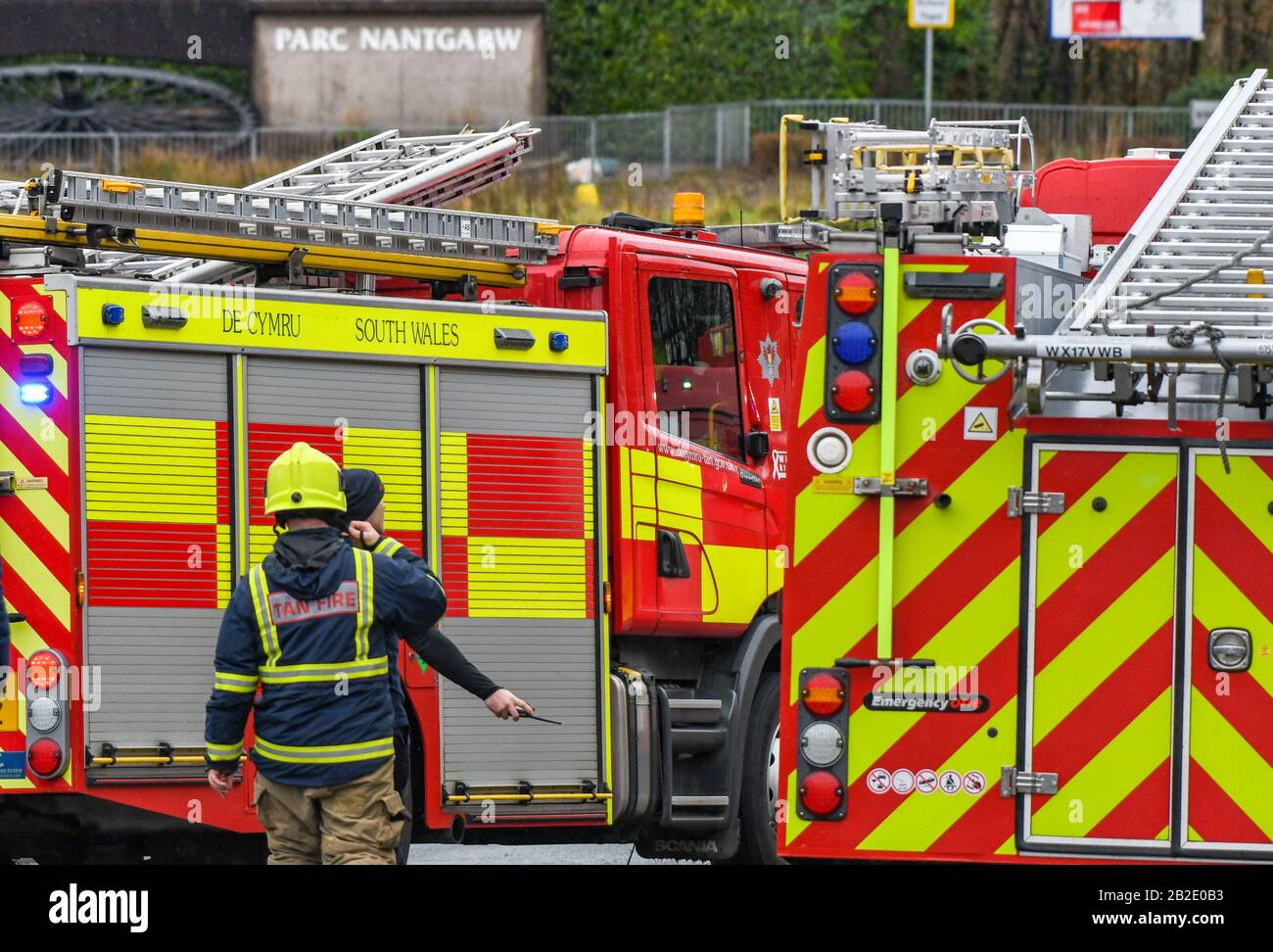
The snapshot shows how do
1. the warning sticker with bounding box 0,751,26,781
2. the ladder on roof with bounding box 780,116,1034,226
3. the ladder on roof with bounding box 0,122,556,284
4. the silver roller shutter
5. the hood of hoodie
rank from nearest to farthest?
1. the hood of hoodie
2. the ladder on roof with bounding box 780,116,1034,226
3. the warning sticker with bounding box 0,751,26,781
4. the ladder on roof with bounding box 0,122,556,284
5. the silver roller shutter

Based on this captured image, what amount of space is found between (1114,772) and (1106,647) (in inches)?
12.7

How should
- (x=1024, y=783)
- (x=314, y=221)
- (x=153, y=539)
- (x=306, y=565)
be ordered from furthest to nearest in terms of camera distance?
(x=314, y=221), (x=153, y=539), (x=306, y=565), (x=1024, y=783)

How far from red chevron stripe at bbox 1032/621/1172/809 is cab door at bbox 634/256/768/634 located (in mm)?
3371

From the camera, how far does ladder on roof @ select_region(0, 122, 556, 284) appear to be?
7770 mm

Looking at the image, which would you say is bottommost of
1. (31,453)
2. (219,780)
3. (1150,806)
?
(219,780)

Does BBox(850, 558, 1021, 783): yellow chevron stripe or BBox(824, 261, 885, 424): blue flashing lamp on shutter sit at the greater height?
BBox(824, 261, 885, 424): blue flashing lamp on shutter

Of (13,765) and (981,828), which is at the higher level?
(981,828)

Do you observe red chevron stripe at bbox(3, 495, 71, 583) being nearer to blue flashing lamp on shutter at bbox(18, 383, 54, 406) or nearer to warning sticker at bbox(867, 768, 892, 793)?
blue flashing lamp on shutter at bbox(18, 383, 54, 406)

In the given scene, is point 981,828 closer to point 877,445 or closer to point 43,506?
point 877,445

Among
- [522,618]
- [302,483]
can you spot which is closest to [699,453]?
→ [522,618]

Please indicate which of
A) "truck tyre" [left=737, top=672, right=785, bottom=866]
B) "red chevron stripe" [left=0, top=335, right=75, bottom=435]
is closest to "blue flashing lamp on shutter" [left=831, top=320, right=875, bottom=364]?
"red chevron stripe" [left=0, top=335, right=75, bottom=435]

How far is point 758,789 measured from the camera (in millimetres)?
9320

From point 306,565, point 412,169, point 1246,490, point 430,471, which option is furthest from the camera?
point 412,169
